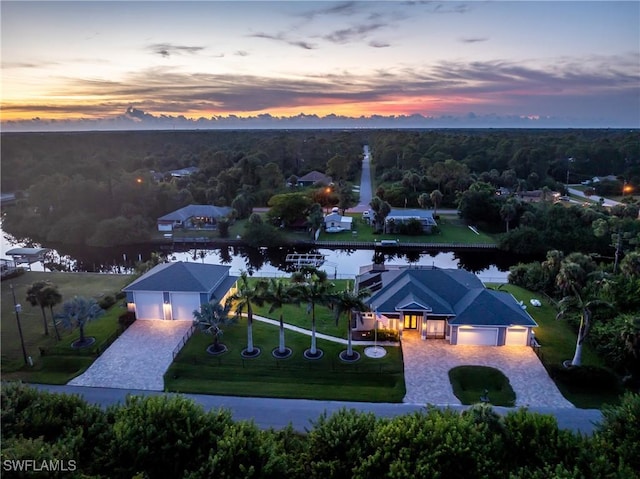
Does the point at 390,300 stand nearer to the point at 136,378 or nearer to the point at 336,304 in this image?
the point at 336,304

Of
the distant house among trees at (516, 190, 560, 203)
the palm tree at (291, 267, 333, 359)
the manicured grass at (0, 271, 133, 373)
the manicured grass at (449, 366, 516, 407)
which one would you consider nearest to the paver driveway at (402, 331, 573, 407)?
the manicured grass at (449, 366, 516, 407)

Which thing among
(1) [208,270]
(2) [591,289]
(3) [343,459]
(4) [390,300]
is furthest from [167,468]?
(2) [591,289]

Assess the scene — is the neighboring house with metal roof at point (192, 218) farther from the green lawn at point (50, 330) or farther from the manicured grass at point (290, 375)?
the manicured grass at point (290, 375)

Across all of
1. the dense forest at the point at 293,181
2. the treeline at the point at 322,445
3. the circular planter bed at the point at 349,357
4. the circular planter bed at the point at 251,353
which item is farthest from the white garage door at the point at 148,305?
the dense forest at the point at 293,181

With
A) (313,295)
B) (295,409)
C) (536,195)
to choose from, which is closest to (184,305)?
(313,295)

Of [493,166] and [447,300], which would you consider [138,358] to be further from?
[493,166]

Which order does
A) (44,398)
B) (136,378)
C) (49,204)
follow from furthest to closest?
(49,204)
(136,378)
(44,398)
